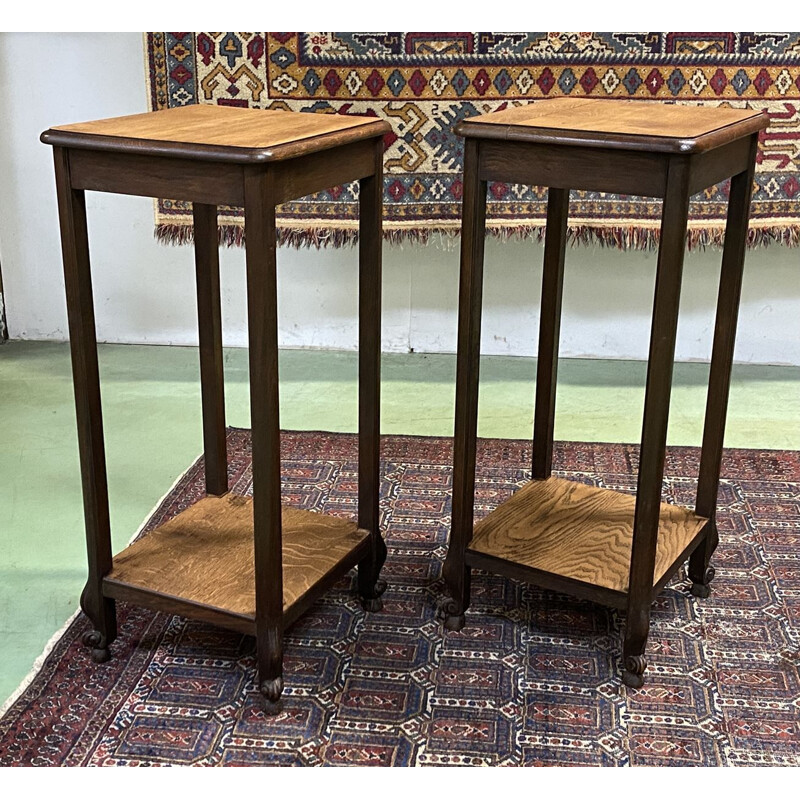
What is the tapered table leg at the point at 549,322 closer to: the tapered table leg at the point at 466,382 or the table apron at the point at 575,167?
the tapered table leg at the point at 466,382

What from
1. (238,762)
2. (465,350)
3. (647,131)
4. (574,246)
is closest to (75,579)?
(238,762)

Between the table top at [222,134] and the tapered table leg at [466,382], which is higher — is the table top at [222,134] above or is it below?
above

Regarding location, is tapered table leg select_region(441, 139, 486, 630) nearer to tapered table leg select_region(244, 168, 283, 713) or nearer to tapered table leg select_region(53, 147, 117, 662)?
tapered table leg select_region(244, 168, 283, 713)

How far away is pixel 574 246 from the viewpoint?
390 centimetres

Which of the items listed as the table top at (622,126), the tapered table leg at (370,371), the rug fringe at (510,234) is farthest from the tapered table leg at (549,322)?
A: the rug fringe at (510,234)

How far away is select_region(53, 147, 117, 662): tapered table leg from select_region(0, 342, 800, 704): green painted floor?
211mm

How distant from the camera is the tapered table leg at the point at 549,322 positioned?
8.39ft

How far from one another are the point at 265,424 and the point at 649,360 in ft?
2.22

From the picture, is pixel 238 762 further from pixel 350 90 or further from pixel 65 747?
pixel 350 90

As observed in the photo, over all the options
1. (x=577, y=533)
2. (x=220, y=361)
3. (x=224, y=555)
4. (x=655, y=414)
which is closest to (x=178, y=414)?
(x=220, y=361)

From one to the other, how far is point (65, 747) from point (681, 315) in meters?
2.71

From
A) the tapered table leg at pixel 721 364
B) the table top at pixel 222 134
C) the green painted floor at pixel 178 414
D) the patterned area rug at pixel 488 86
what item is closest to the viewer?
the table top at pixel 222 134

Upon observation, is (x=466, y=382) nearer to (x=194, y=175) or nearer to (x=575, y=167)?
(x=575, y=167)

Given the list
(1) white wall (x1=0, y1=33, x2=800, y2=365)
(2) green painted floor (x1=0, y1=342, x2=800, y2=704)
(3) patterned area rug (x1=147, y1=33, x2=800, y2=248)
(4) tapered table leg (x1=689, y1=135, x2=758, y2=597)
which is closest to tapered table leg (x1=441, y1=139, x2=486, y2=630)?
(4) tapered table leg (x1=689, y1=135, x2=758, y2=597)
